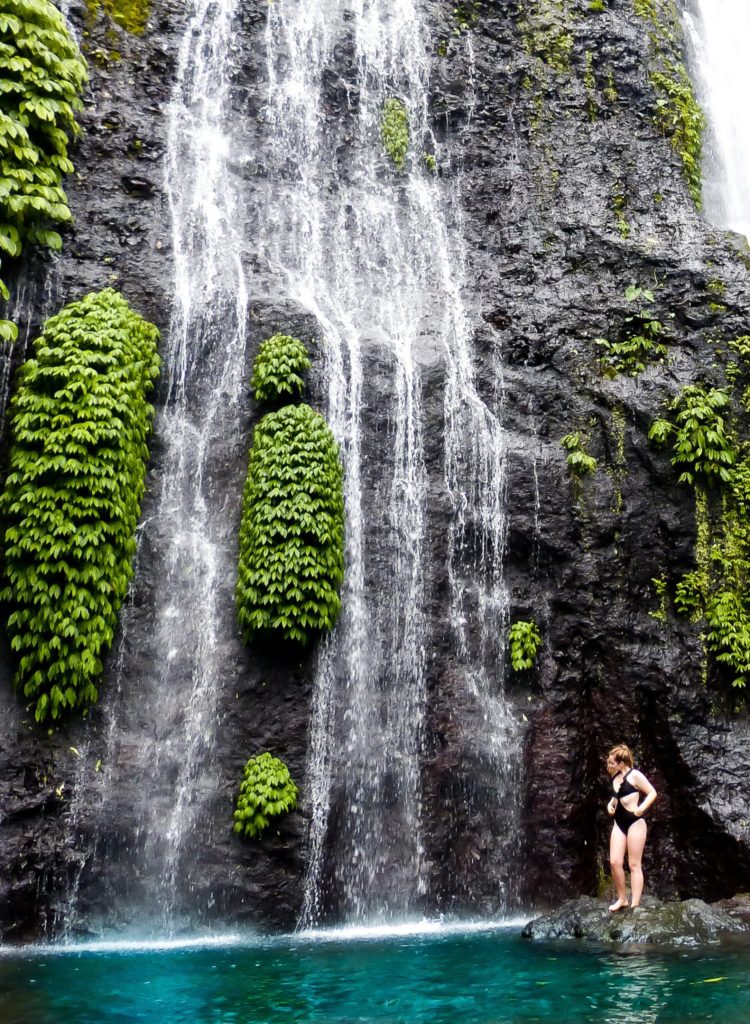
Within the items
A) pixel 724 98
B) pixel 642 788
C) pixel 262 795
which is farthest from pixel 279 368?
pixel 724 98

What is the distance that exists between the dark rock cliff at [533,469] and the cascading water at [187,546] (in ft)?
0.55

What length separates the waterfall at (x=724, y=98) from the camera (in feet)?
57.9

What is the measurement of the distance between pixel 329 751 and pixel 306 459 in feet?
12.9


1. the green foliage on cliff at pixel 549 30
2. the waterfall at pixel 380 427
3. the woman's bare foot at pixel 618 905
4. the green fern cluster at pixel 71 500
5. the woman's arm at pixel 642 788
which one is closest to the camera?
the woman's bare foot at pixel 618 905

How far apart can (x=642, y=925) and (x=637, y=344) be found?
874cm

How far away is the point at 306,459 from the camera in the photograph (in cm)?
1177

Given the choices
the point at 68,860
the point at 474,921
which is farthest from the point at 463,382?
the point at 68,860

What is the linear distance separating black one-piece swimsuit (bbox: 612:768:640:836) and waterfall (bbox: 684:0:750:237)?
1281cm

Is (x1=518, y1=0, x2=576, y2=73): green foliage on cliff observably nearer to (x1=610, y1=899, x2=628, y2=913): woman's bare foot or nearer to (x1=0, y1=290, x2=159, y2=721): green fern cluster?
(x1=0, y1=290, x2=159, y2=721): green fern cluster

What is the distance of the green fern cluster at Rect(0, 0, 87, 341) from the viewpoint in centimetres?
1188

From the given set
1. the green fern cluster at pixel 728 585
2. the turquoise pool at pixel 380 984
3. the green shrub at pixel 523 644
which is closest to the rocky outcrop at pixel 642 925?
the turquoise pool at pixel 380 984

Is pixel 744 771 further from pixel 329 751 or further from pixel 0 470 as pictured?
pixel 0 470

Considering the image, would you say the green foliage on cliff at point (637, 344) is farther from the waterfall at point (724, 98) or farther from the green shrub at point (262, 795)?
the green shrub at point (262, 795)

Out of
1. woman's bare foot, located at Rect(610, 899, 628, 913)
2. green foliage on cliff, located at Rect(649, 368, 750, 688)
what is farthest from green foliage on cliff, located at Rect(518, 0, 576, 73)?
woman's bare foot, located at Rect(610, 899, 628, 913)
